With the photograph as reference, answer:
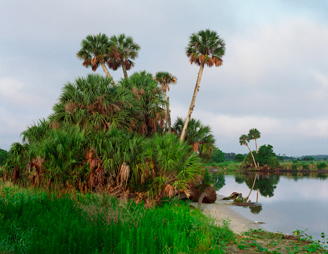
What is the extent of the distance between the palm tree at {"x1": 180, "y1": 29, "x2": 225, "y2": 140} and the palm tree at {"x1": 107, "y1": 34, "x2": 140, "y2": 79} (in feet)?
20.8

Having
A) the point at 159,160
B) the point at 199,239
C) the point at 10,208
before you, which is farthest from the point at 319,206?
the point at 10,208

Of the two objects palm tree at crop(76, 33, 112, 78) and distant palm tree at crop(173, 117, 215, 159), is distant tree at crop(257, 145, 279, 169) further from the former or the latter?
palm tree at crop(76, 33, 112, 78)

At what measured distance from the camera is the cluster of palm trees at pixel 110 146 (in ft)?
41.9

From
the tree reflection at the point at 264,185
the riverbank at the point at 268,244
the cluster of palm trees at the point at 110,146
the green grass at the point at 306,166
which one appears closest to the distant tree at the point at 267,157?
the green grass at the point at 306,166

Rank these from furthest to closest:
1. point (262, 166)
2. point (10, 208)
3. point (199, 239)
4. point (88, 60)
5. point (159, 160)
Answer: point (262, 166) < point (88, 60) < point (159, 160) < point (10, 208) < point (199, 239)

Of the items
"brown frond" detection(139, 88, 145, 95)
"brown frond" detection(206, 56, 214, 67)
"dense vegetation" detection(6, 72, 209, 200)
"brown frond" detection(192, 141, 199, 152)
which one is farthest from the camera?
"brown frond" detection(206, 56, 214, 67)

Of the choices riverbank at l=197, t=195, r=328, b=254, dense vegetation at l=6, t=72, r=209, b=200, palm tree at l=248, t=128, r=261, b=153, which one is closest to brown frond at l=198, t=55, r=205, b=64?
dense vegetation at l=6, t=72, r=209, b=200

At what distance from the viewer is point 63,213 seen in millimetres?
7645

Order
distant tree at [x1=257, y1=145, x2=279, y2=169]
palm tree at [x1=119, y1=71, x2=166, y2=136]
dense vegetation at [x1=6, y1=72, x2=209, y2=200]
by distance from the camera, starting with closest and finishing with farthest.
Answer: dense vegetation at [x1=6, y1=72, x2=209, y2=200] → palm tree at [x1=119, y1=71, x2=166, y2=136] → distant tree at [x1=257, y1=145, x2=279, y2=169]

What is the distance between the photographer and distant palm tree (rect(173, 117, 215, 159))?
27.2 m

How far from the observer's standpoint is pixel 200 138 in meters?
28.1

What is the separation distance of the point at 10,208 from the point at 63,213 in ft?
5.50

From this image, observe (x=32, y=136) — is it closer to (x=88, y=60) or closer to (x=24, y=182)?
(x=24, y=182)

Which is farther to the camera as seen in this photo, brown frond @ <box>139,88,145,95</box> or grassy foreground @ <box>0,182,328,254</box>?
brown frond @ <box>139,88,145,95</box>
